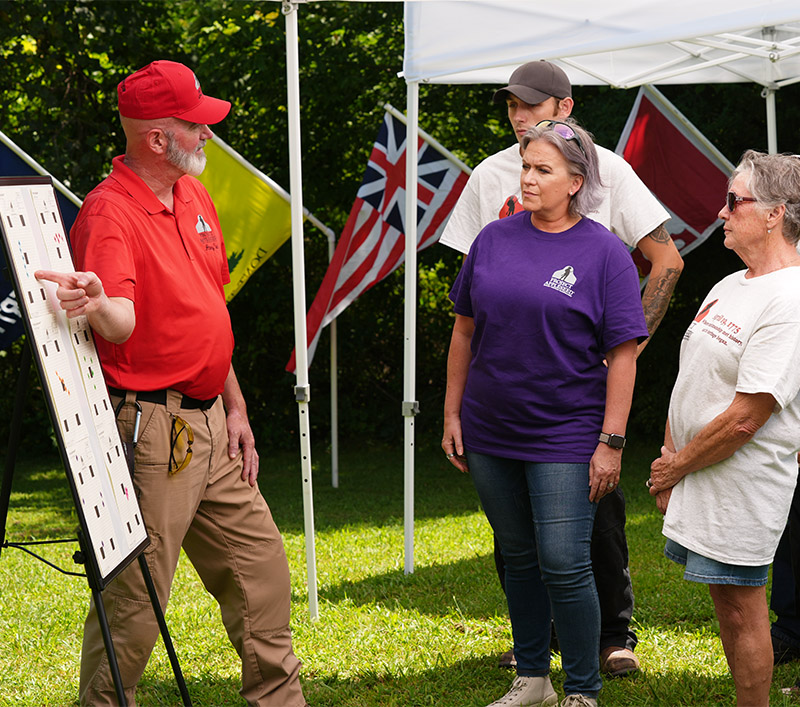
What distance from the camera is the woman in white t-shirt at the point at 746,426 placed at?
2.60 m

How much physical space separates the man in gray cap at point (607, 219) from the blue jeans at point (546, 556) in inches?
17.6

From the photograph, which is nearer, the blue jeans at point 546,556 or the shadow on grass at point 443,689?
the blue jeans at point 546,556

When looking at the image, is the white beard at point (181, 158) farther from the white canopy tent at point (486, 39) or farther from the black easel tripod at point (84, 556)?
the white canopy tent at point (486, 39)

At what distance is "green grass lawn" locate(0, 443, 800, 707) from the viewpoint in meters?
3.58

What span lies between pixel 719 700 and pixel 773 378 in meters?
1.44

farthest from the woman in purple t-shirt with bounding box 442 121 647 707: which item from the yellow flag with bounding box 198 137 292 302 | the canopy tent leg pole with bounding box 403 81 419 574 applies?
the yellow flag with bounding box 198 137 292 302

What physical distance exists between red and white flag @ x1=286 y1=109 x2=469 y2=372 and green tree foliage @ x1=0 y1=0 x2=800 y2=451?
2.68m

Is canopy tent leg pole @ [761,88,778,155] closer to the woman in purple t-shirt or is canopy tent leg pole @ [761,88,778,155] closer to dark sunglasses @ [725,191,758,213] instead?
the woman in purple t-shirt

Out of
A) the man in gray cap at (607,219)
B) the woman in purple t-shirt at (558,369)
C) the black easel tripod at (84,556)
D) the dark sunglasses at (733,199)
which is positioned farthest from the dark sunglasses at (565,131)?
the black easel tripod at (84,556)

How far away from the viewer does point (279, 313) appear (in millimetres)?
11500

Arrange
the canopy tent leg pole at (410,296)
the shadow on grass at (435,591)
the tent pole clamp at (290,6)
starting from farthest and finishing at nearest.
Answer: the canopy tent leg pole at (410,296) → the shadow on grass at (435,591) → the tent pole clamp at (290,6)

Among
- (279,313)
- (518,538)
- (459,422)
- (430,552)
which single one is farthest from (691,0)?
(279,313)

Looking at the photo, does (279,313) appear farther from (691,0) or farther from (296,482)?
(691,0)

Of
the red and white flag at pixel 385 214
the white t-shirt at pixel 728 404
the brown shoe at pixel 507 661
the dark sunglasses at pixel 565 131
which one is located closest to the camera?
the white t-shirt at pixel 728 404
